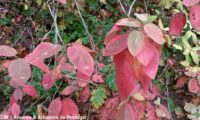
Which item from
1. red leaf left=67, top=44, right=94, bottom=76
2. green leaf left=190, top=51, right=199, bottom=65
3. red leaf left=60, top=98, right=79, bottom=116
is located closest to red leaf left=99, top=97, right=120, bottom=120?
red leaf left=60, top=98, right=79, bottom=116

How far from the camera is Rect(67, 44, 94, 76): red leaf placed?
68 centimetres

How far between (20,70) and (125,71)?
0.26m

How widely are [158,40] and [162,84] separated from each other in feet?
4.74

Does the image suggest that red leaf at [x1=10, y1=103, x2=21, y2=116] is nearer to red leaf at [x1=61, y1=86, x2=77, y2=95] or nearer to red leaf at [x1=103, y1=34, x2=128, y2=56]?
red leaf at [x1=61, y1=86, x2=77, y2=95]

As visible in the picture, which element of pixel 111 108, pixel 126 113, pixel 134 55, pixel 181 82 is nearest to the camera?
pixel 134 55

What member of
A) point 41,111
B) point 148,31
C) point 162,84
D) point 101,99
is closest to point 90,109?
point 101,99

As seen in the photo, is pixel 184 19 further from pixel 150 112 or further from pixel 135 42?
pixel 150 112

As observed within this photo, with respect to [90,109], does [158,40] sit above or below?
above

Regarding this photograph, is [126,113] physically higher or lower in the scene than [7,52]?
lower

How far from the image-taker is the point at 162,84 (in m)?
1.99

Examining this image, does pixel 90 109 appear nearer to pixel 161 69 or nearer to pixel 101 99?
pixel 101 99


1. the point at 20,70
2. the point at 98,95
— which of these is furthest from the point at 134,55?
the point at 98,95

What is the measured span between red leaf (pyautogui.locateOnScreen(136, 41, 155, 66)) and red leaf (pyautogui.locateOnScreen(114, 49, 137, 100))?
0.02 metres

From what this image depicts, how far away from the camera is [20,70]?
2.23 ft
